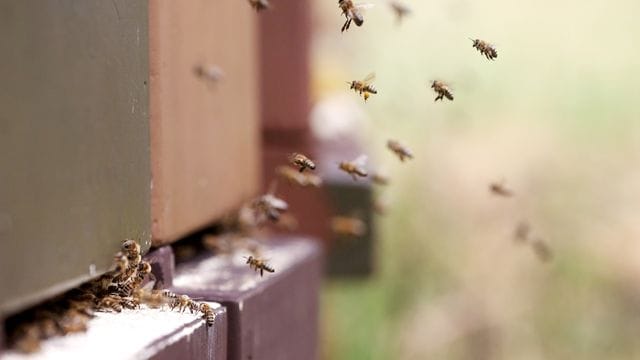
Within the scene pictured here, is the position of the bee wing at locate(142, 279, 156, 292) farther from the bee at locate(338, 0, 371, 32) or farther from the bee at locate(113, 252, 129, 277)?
the bee at locate(338, 0, 371, 32)

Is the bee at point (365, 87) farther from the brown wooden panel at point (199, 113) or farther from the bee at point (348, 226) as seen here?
the bee at point (348, 226)

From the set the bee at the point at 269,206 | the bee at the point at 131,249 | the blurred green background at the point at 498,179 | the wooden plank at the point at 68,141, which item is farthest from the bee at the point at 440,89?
the blurred green background at the point at 498,179

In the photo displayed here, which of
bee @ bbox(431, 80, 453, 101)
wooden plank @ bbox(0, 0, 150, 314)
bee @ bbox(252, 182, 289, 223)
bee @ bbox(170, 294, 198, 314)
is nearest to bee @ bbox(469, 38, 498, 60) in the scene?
bee @ bbox(431, 80, 453, 101)

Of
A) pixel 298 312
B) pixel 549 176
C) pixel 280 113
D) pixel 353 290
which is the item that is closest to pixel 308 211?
pixel 280 113

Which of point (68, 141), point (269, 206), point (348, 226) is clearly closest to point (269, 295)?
point (269, 206)

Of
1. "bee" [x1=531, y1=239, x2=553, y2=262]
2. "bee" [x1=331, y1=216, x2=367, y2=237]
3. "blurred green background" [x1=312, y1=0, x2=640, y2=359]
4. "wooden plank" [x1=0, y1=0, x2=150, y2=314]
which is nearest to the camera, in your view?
"wooden plank" [x1=0, y1=0, x2=150, y2=314]

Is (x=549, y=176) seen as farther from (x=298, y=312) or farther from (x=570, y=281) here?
(x=298, y=312)

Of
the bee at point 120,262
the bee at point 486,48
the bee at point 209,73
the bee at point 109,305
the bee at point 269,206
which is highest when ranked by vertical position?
the bee at point 486,48

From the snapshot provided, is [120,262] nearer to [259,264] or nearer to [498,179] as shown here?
[259,264]

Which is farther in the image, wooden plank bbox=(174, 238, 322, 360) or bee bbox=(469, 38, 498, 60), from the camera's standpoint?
bee bbox=(469, 38, 498, 60)
